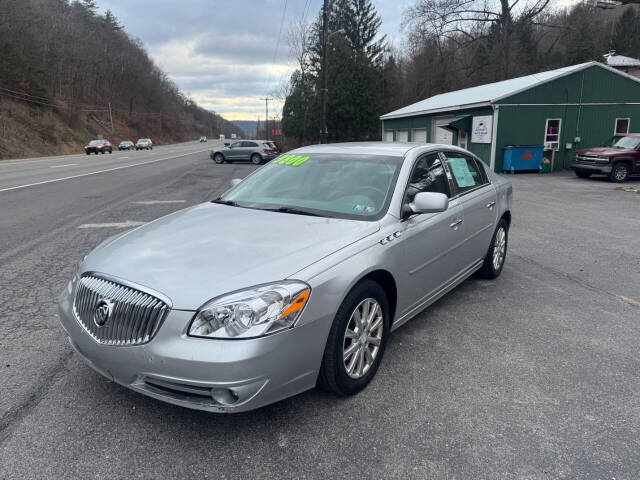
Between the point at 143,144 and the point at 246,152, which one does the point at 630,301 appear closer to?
the point at 246,152

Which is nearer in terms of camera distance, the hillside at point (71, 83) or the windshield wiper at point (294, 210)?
the windshield wiper at point (294, 210)

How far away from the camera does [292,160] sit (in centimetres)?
440

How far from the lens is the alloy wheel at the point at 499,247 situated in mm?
5357

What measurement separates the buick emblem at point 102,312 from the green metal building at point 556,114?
19801mm

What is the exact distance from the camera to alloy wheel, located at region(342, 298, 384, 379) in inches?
115

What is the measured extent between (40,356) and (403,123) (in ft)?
94.5

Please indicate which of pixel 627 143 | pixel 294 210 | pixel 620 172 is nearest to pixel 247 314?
pixel 294 210

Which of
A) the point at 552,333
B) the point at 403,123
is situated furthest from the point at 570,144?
the point at 552,333

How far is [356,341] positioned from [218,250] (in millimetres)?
1041

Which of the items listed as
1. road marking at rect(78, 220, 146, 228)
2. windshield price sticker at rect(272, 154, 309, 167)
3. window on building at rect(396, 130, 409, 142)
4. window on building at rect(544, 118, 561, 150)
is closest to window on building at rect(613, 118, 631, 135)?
window on building at rect(544, 118, 561, 150)

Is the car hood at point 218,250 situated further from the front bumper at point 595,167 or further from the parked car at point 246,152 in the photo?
the parked car at point 246,152

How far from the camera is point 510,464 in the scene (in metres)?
2.39

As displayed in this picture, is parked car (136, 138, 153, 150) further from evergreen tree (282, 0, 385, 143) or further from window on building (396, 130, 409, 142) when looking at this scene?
window on building (396, 130, 409, 142)

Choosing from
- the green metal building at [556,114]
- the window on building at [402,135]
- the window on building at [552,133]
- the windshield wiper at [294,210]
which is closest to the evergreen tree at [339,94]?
the window on building at [402,135]
